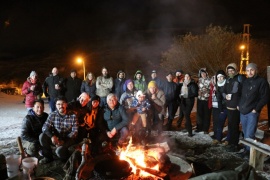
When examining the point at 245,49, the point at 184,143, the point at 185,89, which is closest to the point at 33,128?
the point at 184,143

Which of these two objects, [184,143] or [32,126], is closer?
[32,126]

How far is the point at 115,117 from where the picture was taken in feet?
20.0

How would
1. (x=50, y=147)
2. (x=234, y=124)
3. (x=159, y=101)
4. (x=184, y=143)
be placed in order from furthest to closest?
1. (x=159, y=101)
2. (x=184, y=143)
3. (x=234, y=124)
4. (x=50, y=147)

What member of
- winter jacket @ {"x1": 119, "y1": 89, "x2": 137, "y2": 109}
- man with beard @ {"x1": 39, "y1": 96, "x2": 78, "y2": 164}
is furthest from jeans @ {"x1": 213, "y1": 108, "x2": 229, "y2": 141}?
man with beard @ {"x1": 39, "y1": 96, "x2": 78, "y2": 164}

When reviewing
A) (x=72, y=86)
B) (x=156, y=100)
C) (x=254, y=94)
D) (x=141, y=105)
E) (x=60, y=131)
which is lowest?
(x=60, y=131)

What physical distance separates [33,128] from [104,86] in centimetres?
335

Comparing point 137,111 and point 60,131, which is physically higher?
point 137,111

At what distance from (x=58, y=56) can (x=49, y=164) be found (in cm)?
6344

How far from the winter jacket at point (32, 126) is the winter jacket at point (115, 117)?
1504mm

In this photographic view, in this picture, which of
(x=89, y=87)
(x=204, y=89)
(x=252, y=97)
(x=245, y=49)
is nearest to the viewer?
(x=252, y=97)

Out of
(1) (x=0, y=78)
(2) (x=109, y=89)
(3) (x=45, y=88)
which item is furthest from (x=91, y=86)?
(1) (x=0, y=78)

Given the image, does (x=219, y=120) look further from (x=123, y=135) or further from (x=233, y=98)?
(x=123, y=135)

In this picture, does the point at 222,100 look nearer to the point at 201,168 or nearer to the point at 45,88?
the point at 201,168

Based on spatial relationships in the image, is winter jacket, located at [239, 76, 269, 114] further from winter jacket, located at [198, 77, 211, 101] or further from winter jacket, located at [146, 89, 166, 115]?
winter jacket, located at [146, 89, 166, 115]
